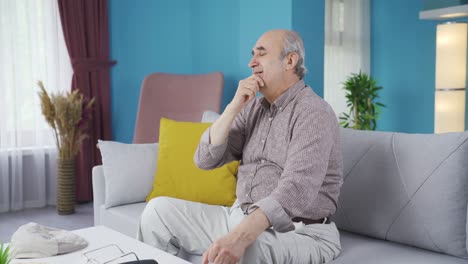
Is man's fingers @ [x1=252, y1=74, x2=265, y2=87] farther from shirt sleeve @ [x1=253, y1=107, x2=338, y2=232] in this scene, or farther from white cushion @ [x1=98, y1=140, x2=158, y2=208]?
white cushion @ [x1=98, y1=140, x2=158, y2=208]

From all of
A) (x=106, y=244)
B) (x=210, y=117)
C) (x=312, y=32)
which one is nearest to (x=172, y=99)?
(x=210, y=117)

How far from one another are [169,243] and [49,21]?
2978 millimetres

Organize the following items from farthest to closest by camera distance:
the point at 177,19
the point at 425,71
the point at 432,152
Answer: the point at 425,71
the point at 177,19
the point at 432,152

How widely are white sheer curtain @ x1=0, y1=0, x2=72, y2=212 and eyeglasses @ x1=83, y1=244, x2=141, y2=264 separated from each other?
286 centimetres

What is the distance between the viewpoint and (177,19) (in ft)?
14.4

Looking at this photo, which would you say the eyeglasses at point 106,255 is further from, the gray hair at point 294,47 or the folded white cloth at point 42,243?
the gray hair at point 294,47

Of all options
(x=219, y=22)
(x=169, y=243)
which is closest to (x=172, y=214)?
(x=169, y=243)

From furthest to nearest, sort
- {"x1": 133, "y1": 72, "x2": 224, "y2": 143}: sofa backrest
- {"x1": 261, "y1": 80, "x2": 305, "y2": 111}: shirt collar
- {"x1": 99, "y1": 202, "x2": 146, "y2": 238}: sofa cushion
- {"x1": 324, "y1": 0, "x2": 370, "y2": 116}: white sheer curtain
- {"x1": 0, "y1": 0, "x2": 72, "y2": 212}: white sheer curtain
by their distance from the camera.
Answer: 1. {"x1": 324, "y1": 0, "x2": 370, "y2": 116}: white sheer curtain
2. {"x1": 0, "y1": 0, "x2": 72, "y2": 212}: white sheer curtain
3. {"x1": 133, "y1": 72, "x2": 224, "y2": 143}: sofa backrest
4. {"x1": 99, "y1": 202, "x2": 146, "y2": 238}: sofa cushion
5. {"x1": 261, "y1": 80, "x2": 305, "y2": 111}: shirt collar

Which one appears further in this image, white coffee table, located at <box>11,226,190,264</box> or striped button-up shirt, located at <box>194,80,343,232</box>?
striped button-up shirt, located at <box>194,80,343,232</box>

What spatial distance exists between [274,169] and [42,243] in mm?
830

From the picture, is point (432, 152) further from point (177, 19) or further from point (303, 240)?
point (177, 19)

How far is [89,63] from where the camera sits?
454cm

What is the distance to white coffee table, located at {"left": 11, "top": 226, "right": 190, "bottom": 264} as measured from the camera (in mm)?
1611

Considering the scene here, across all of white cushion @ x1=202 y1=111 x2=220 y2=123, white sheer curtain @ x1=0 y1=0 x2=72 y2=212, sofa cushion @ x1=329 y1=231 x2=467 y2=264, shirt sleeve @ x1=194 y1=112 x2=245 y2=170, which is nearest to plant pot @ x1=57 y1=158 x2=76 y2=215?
white sheer curtain @ x1=0 y1=0 x2=72 y2=212
